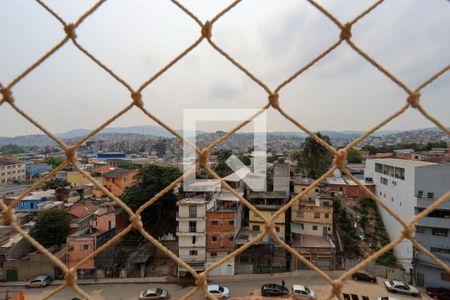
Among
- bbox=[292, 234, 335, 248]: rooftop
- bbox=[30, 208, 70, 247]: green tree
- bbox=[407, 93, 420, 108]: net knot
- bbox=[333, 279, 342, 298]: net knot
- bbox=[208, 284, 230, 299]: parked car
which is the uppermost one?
bbox=[407, 93, 420, 108]: net knot

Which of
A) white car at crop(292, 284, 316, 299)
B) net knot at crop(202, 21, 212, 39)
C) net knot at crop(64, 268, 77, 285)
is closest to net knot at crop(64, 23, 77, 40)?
net knot at crop(202, 21, 212, 39)

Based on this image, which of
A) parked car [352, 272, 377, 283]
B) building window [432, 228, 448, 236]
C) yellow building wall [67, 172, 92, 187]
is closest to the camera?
building window [432, 228, 448, 236]

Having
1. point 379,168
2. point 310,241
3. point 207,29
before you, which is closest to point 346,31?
point 207,29

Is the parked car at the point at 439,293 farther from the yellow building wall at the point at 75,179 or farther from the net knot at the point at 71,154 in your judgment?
the yellow building wall at the point at 75,179

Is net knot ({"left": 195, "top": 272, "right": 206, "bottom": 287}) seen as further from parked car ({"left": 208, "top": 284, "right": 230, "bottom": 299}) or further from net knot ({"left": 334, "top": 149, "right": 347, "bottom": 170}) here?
parked car ({"left": 208, "top": 284, "right": 230, "bottom": 299})

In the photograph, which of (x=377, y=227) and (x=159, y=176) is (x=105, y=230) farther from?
(x=377, y=227)

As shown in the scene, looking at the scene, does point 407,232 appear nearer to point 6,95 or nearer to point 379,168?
point 6,95

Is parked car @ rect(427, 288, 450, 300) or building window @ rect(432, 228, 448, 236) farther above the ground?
building window @ rect(432, 228, 448, 236)

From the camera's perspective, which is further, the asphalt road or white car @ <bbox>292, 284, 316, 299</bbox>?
the asphalt road
